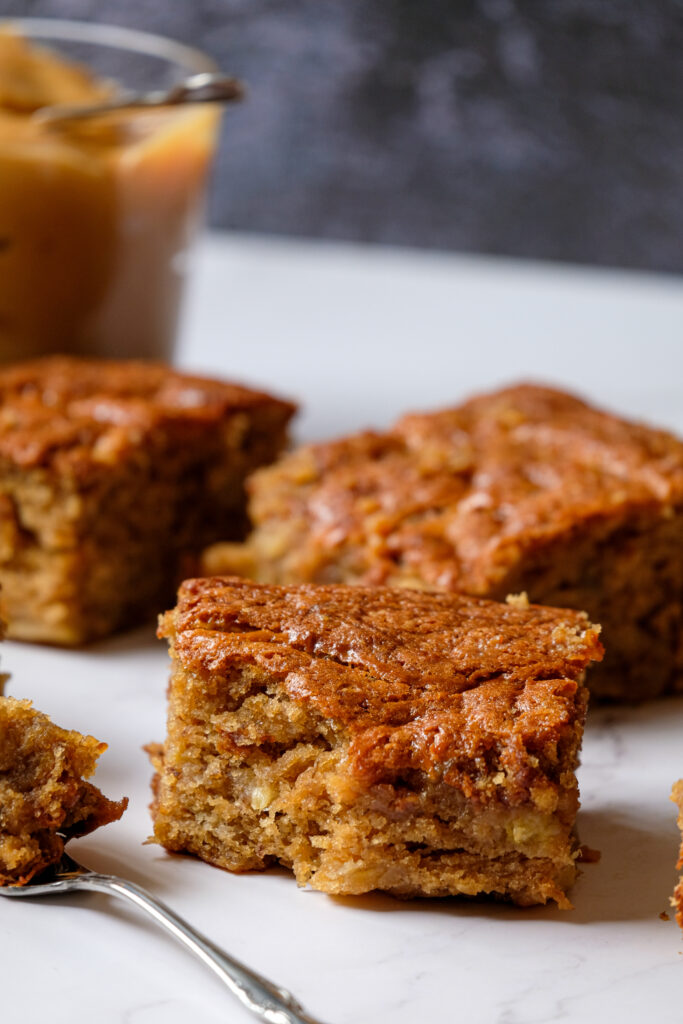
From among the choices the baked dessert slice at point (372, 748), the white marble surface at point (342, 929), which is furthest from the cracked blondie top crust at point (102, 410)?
the baked dessert slice at point (372, 748)

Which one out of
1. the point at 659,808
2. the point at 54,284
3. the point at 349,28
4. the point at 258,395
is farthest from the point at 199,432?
the point at 349,28

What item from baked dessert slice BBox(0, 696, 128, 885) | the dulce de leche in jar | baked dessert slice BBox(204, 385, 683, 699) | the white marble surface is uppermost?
the dulce de leche in jar

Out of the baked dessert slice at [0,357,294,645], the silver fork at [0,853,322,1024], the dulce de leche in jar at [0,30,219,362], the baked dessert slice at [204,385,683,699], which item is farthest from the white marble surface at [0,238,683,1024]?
the dulce de leche in jar at [0,30,219,362]

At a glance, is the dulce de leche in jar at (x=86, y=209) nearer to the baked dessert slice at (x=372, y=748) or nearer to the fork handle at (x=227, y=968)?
the baked dessert slice at (x=372, y=748)

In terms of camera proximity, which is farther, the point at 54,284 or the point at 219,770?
the point at 54,284

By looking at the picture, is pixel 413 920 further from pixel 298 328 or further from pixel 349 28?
pixel 349 28

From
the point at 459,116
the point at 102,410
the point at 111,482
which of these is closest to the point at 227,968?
the point at 111,482

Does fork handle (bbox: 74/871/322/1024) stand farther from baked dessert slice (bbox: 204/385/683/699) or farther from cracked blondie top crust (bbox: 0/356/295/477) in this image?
cracked blondie top crust (bbox: 0/356/295/477)
